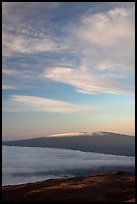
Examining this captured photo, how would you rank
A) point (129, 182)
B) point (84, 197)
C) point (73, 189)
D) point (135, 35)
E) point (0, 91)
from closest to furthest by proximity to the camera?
point (135, 35)
point (0, 91)
point (84, 197)
point (73, 189)
point (129, 182)

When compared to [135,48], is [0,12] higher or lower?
higher

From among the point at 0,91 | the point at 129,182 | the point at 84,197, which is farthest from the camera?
the point at 129,182

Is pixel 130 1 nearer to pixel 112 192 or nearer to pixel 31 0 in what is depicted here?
pixel 31 0

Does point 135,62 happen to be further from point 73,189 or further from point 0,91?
point 73,189

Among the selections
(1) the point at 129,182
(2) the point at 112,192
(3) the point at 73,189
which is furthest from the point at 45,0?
(1) the point at 129,182

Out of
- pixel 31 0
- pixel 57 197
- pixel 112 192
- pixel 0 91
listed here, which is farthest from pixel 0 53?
pixel 112 192

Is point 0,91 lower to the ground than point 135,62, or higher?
lower

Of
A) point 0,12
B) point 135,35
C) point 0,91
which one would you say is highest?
point 0,12

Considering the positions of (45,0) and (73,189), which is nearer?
(45,0)

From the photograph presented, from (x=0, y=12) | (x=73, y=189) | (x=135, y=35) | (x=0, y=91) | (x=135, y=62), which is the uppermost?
(x=0, y=12)
